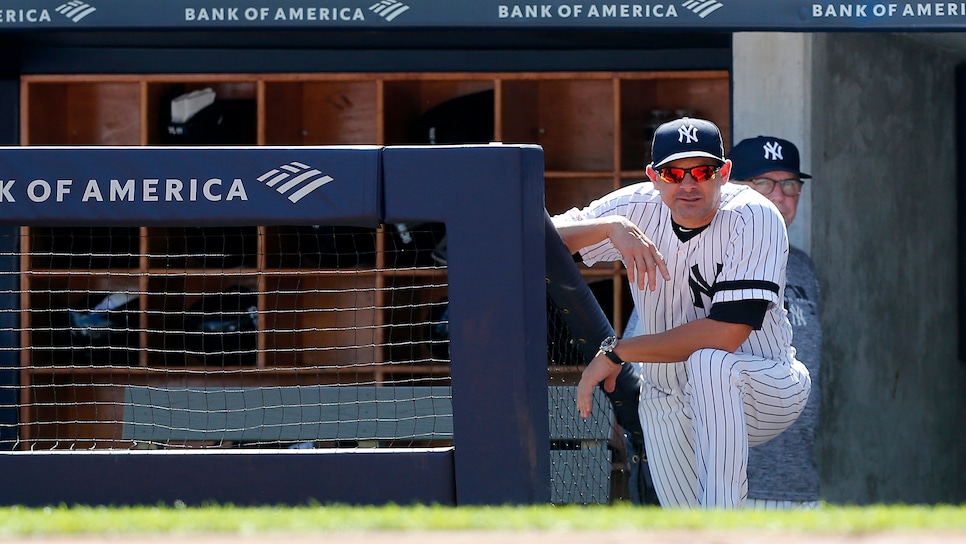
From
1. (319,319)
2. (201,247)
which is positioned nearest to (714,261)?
(319,319)

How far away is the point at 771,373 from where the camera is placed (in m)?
3.16

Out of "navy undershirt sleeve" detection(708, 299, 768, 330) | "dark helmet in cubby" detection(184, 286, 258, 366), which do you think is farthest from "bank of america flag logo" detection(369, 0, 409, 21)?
"navy undershirt sleeve" detection(708, 299, 768, 330)

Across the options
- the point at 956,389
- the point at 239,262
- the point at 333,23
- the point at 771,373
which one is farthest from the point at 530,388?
the point at 956,389

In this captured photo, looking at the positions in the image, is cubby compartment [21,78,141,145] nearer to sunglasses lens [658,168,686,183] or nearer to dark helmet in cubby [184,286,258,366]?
dark helmet in cubby [184,286,258,366]

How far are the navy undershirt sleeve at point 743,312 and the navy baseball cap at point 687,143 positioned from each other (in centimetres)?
34

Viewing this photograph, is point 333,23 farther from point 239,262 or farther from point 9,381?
point 9,381

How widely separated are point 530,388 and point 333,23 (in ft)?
6.78

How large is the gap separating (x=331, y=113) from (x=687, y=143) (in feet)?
9.51

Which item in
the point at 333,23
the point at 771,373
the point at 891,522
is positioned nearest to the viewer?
the point at 891,522

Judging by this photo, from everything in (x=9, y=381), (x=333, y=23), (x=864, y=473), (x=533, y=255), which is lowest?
(x=864, y=473)

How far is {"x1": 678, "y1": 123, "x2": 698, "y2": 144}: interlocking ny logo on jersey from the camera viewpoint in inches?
122

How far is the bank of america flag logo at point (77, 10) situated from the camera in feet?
14.6

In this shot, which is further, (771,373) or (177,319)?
(177,319)

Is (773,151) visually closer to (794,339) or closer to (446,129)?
(794,339)
